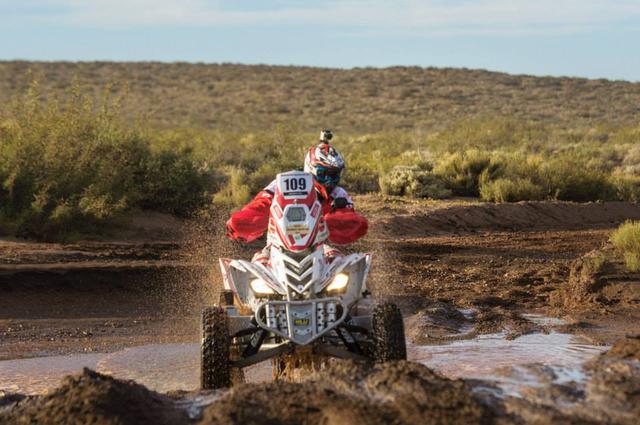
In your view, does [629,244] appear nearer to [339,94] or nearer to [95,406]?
[95,406]

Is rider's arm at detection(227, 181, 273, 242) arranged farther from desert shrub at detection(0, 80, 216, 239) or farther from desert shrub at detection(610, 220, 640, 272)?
desert shrub at detection(0, 80, 216, 239)

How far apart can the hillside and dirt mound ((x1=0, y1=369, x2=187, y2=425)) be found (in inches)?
1857

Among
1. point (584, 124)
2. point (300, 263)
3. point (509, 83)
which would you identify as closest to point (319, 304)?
point (300, 263)

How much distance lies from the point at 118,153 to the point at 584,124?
37345 mm

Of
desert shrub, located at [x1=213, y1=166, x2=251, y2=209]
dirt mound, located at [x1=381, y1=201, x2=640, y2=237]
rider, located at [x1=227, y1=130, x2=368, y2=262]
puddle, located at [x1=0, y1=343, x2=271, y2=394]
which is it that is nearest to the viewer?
rider, located at [x1=227, y1=130, x2=368, y2=262]

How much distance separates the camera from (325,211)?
30.5ft

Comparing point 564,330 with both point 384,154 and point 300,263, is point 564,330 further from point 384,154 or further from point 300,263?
point 384,154

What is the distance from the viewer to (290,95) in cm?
6838

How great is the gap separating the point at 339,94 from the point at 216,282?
5515 cm

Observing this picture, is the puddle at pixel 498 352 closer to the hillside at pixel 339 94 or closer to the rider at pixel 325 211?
the rider at pixel 325 211

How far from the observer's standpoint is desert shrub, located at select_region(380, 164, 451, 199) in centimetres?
2422

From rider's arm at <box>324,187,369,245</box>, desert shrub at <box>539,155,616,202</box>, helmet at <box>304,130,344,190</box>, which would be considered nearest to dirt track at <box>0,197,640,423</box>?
rider's arm at <box>324,187,369,245</box>

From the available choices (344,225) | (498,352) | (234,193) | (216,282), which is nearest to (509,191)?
(234,193)

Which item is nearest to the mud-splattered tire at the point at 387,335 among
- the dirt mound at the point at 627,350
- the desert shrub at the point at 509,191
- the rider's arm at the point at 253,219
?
the dirt mound at the point at 627,350
